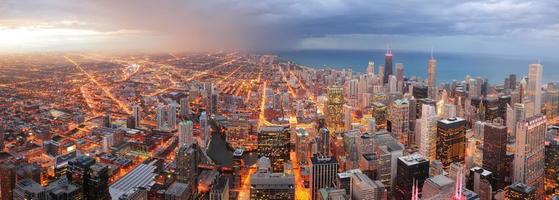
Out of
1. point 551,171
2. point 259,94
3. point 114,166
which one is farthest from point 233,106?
point 551,171

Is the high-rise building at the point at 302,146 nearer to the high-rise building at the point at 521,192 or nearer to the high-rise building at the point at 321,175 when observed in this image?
the high-rise building at the point at 321,175

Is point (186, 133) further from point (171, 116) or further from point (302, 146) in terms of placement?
point (302, 146)

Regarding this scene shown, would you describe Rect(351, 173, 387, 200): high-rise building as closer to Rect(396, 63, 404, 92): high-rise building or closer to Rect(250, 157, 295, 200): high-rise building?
Rect(250, 157, 295, 200): high-rise building

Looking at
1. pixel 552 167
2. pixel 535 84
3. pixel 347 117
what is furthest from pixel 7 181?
pixel 535 84

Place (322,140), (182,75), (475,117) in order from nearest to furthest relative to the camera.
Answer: (322,140) < (182,75) < (475,117)

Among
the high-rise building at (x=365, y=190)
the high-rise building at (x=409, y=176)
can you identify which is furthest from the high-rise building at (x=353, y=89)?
the high-rise building at (x=365, y=190)

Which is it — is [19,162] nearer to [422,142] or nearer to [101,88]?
[101,88]
